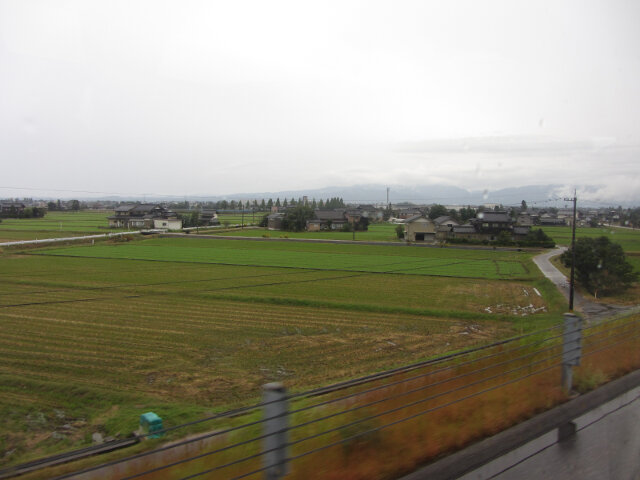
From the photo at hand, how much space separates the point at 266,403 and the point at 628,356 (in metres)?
4.10

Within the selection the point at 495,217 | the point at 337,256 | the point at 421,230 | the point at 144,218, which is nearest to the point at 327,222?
the point at 421,230

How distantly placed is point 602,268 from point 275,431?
831 inches

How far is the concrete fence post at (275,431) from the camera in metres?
2.01

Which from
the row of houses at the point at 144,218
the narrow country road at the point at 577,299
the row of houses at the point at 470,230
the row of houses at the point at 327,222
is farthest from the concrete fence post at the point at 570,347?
the row of houses at the point at 144,218

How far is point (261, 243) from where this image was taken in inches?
1609

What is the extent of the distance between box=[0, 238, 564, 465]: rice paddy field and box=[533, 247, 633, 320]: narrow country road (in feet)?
2.70

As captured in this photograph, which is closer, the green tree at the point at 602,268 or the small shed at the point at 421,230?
the green tree at the point at 602,268

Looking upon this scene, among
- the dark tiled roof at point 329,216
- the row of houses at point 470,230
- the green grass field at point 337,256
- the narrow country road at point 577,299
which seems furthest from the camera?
the dark tiled roof at point 329,216

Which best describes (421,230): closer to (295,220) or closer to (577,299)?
(295,220)

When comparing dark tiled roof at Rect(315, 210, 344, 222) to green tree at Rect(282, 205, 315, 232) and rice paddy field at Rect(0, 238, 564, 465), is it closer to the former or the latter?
green tree at Rect(282, 205, 315, 232)

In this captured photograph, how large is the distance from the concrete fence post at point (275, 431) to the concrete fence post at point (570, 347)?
268 centimetres

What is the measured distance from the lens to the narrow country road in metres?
14.4

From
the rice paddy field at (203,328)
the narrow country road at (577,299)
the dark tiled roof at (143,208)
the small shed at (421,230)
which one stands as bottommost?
the narrow country road at (577,299)

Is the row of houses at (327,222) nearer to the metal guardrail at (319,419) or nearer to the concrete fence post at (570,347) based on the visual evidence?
the metal guardrail at (319,419)
